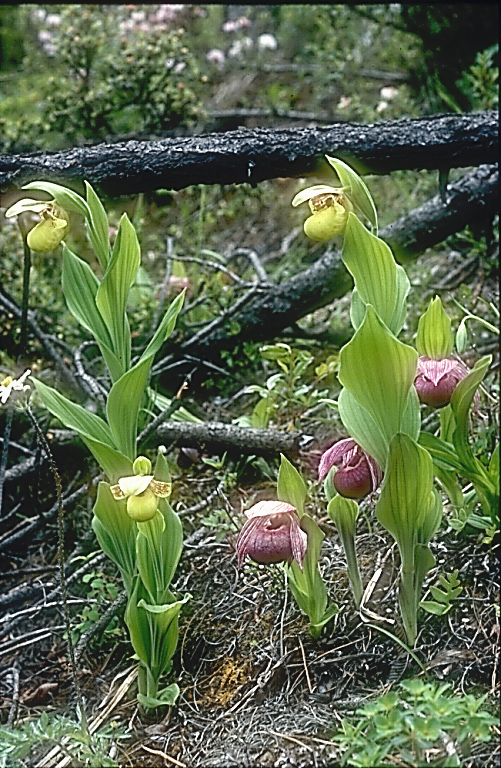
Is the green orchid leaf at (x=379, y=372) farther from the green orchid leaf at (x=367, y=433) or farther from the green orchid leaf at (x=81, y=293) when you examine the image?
the green orchid leaf at (x=81, y=293)

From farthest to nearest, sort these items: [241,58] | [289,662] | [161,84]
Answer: [241,58], [161,84], [289,662]

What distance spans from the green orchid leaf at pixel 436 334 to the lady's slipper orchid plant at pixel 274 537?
36 cm

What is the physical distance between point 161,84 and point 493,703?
250 centimetres

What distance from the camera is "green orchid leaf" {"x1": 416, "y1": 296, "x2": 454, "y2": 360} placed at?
45.9 inches

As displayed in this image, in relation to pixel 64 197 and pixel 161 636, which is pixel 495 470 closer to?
pixel 161 636

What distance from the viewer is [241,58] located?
4527mm

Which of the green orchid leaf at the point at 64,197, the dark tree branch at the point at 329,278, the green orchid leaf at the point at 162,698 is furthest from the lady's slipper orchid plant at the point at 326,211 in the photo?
the dark tree branch at the point at 329,278

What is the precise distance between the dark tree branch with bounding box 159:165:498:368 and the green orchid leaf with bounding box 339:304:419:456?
104 centimetres

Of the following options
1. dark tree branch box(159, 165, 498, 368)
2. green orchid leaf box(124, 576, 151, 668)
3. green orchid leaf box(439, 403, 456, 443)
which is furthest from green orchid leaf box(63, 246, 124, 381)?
dark tree branch box(159, 165, 498, 368)

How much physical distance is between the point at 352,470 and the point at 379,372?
0.15 metres

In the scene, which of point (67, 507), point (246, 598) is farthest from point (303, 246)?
point (246, 598)

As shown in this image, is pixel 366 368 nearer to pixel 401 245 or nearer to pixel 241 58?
pixel 401 245

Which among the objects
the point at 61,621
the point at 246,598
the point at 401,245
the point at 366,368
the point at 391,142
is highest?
the point at 391,142

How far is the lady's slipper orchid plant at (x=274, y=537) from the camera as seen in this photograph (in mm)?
999
